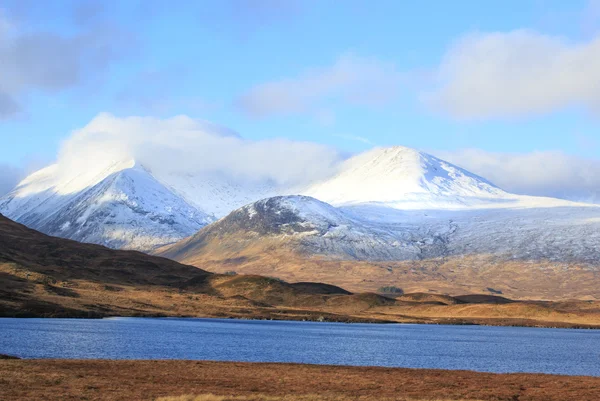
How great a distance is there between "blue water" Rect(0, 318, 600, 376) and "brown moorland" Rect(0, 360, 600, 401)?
495 inches

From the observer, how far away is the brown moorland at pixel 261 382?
166 feet

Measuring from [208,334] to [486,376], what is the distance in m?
55.9

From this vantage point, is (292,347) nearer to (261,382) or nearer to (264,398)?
(261,382)

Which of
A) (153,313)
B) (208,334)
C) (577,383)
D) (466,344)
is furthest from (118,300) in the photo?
(577,383)

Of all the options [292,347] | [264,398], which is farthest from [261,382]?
[292,347]

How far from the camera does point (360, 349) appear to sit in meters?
103

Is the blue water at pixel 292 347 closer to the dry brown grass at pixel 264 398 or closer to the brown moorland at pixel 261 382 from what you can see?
the brown moorland at pixel 261 382

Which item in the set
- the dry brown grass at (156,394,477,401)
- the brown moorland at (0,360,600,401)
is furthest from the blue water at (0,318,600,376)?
the dry brown grass at (156,394,477,401)

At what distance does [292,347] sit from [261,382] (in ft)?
136

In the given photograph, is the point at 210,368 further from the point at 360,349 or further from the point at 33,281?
the point at 33,281

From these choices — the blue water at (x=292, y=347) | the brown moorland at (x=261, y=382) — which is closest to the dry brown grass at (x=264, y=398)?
the brown moorland at (x=261, y=382)

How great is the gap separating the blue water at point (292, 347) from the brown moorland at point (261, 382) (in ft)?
41.3

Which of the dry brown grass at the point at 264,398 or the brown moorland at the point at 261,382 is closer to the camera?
the dry brown grass at the point at 264,398

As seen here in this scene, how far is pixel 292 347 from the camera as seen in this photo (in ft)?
327
